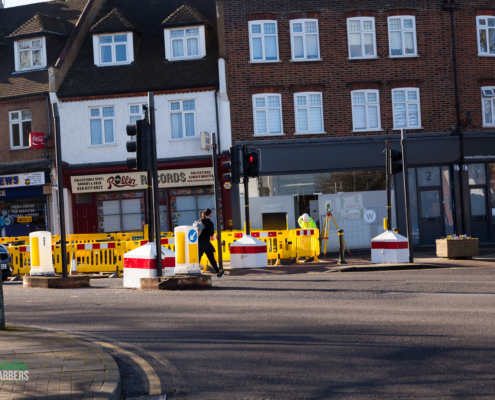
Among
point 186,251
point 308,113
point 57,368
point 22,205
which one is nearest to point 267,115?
point 308,113

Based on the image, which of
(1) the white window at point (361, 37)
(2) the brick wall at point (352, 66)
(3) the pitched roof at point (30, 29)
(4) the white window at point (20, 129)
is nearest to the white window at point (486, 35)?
(2) the brick wall at point (352, 66)

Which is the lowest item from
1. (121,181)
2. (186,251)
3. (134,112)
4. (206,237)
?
(186,251)

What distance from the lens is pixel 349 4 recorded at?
2558cm

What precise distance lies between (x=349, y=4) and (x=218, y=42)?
5618 millimetres

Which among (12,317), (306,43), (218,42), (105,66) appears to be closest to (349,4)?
(306,43)

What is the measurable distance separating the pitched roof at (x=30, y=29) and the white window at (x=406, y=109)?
14.6 meters

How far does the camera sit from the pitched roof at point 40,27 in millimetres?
27656

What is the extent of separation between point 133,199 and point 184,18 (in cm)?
807

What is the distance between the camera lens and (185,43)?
88.0ft

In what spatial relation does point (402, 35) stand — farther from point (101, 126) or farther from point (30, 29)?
point (30, 29)

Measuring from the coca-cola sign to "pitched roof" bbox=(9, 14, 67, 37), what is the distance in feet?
16.6

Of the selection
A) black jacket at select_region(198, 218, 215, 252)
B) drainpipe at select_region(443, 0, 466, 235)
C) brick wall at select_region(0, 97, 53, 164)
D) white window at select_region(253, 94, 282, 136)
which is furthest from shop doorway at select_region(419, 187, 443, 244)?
brick wall at select_region(0, 97, 53, 164)

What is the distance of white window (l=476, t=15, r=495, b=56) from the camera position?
26.0m

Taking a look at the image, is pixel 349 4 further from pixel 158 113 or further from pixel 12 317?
pixel 12 317
